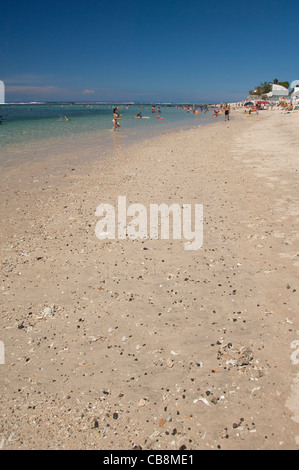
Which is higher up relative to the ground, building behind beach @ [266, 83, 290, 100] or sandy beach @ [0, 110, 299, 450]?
building behind beach @ [266, 83, 290, 100]

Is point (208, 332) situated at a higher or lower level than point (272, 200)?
lower

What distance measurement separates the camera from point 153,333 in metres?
3.87

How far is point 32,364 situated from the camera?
3.50 meters

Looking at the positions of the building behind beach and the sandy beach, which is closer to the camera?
the sandy beach

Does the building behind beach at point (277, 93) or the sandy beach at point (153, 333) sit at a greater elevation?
the building behind beach at point (277, 93)

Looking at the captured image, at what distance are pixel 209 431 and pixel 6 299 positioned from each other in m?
3.43

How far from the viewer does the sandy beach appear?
2793mm

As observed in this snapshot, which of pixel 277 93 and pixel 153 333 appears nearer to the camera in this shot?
pixel 153 333

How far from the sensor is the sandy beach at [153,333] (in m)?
2.79

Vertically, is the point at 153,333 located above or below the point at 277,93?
below

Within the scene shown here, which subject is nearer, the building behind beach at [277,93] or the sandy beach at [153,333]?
the sandy beach at [153,333]
